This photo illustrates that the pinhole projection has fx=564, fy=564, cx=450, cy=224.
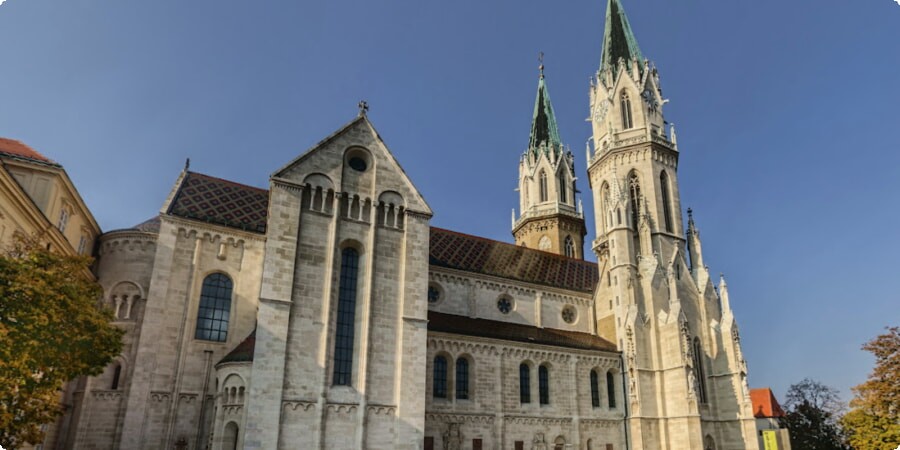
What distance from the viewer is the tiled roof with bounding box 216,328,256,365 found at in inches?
925

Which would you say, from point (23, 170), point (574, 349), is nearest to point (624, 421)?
point (574, 349)

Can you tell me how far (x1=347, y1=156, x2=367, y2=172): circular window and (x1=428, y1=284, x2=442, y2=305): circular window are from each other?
965 centimetres

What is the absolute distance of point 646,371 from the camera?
35.4 m

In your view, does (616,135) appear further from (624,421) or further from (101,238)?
(101,238)

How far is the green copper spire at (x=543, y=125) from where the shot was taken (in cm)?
5809

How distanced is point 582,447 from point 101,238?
28.6 metres

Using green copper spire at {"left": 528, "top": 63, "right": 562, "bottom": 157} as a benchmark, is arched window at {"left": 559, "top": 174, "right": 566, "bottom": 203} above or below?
below

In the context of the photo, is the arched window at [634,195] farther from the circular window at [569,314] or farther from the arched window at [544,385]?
the arched window at [544,385]

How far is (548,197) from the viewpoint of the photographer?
5484 cm

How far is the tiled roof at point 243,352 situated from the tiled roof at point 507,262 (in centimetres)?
1312

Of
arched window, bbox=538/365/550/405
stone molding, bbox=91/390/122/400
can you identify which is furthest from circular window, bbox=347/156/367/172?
arched window, bbox=538/365/550/405

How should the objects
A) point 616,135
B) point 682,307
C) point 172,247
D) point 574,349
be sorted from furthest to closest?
point 616,135
point 682,307
point 574,349
point 172,247

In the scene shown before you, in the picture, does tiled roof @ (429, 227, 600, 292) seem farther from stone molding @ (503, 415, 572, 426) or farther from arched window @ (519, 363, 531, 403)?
stone molding @ (503, 415, 572, 426)

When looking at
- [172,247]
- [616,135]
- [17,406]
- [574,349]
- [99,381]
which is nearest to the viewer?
[17,406]
